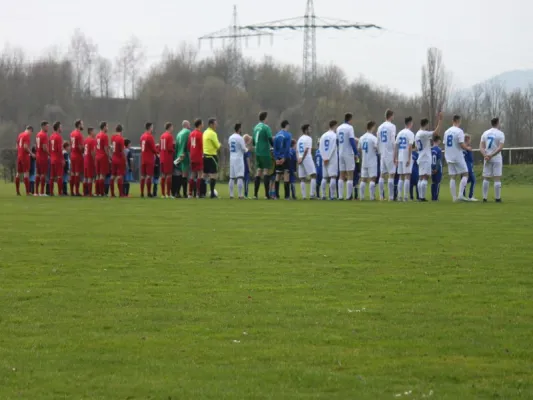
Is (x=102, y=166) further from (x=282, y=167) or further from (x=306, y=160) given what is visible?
(x=306, y=160)

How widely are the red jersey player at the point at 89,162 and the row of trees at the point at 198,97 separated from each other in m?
52.9

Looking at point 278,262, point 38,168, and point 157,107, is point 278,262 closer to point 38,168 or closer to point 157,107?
point 38,168

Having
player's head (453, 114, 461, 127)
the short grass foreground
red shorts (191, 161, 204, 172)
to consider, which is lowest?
the short grass foreground

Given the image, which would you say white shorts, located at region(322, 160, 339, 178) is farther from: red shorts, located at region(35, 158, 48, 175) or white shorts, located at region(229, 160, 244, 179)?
red shorts, located at region(35, 158, 48, 175)

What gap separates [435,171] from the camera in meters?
29.0

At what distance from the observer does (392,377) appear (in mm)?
6879

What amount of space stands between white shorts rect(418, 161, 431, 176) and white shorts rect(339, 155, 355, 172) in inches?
82.4

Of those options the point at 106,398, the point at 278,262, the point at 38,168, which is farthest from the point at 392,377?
the point at 38,168

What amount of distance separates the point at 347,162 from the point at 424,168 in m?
2.40

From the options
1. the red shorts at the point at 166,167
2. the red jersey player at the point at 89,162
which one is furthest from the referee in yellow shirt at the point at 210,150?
the red jersey player at the point at 89,162

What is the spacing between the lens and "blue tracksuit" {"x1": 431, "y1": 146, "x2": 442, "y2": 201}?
95.4 ft

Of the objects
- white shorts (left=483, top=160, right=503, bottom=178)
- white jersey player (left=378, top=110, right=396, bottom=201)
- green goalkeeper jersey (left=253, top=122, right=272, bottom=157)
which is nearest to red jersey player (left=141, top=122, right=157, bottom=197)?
green goalkeeper jersey (left=253, top=122, right=272, bottom=157)

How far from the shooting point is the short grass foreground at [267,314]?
680 centimetres

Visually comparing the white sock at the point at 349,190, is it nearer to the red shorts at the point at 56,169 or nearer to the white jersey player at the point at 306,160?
the white jersey player at the point at 306,160
